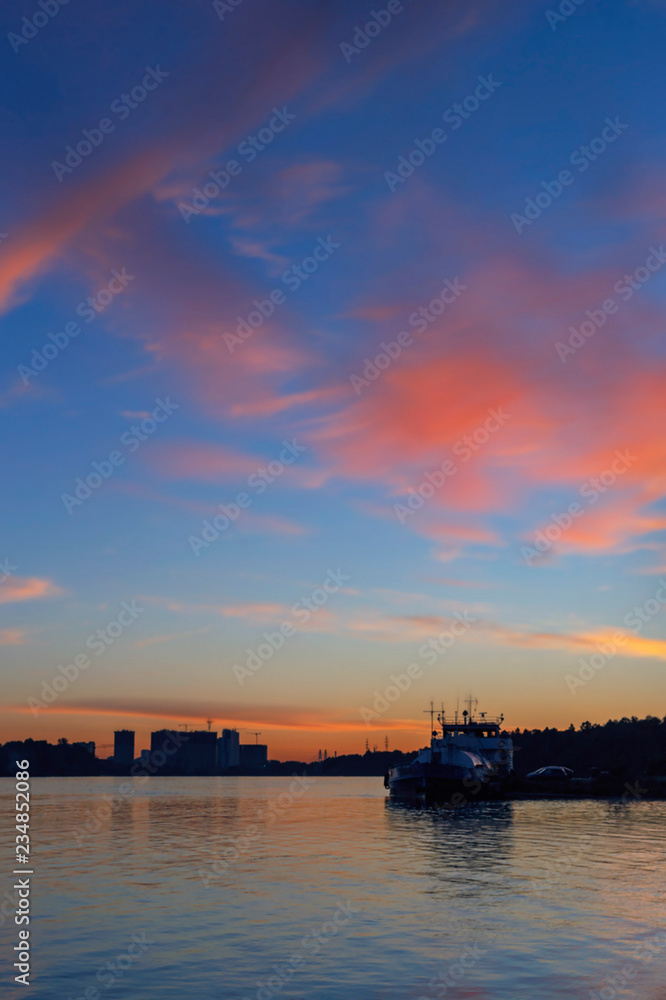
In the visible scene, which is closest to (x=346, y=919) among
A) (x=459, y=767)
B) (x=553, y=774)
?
(x=459, y=767)

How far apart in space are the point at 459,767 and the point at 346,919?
293ft

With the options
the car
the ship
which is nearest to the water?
the ship

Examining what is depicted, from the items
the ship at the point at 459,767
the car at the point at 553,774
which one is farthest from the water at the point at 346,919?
the car at the point at 553,774

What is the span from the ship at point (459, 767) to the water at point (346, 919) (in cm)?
5575

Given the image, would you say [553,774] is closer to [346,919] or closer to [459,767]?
[459,767]

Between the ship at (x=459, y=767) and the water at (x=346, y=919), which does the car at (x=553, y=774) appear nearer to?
the ship at (x=459, y=767)

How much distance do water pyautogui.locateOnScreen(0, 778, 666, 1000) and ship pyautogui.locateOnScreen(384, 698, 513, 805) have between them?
2195 inches

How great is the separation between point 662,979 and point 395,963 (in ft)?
22.6

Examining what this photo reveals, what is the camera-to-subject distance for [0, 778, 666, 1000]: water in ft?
73.7

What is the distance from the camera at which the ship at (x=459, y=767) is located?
11581 cm

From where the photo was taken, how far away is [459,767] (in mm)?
116438

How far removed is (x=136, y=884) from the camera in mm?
39094

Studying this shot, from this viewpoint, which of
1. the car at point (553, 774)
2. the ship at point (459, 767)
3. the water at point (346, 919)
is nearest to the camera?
the water at point (346, 919)

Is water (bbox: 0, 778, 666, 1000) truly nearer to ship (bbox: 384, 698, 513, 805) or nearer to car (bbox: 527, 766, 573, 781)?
ship (bbox: 384, 698, 513, 805)
